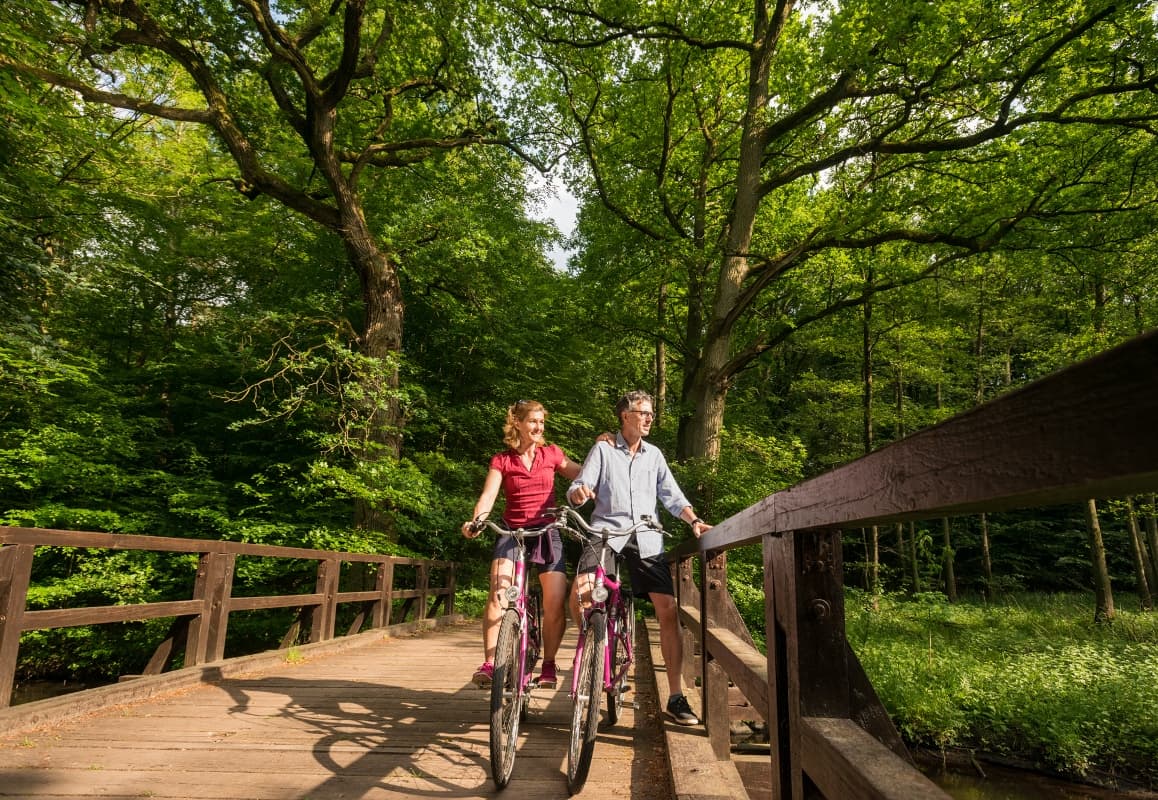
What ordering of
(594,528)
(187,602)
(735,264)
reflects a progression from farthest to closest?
(735,264) → (187,602) → (594,528)

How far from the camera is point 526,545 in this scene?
12.3 feet

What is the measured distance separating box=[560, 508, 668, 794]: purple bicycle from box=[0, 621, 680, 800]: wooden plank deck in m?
0.17

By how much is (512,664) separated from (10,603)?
2.59 metres

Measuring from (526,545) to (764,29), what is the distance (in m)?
10.8

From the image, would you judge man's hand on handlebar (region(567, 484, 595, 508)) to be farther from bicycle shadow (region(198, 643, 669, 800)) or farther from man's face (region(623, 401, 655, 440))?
bicycle shadow (region(198, 643, 669, 800))

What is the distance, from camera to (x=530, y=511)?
12.7 feet

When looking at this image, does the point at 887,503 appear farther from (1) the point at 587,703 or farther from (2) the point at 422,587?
(2) the point at 422,587

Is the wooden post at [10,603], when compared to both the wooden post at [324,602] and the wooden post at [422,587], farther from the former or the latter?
the wooden post at [422,587]

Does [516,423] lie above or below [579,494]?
above

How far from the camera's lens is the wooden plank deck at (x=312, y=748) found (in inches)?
109

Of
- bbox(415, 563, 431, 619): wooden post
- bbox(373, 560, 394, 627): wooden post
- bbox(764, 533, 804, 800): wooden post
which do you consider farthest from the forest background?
bbox(764, 533, 804, 800): wooden post

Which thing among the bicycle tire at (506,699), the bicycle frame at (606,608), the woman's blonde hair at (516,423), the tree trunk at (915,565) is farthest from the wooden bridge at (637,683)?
the tree trunk at (915,565)

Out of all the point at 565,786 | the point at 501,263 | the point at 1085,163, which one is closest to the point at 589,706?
the point at 565,786

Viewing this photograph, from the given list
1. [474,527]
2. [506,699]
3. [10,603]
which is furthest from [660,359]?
[10,603]
